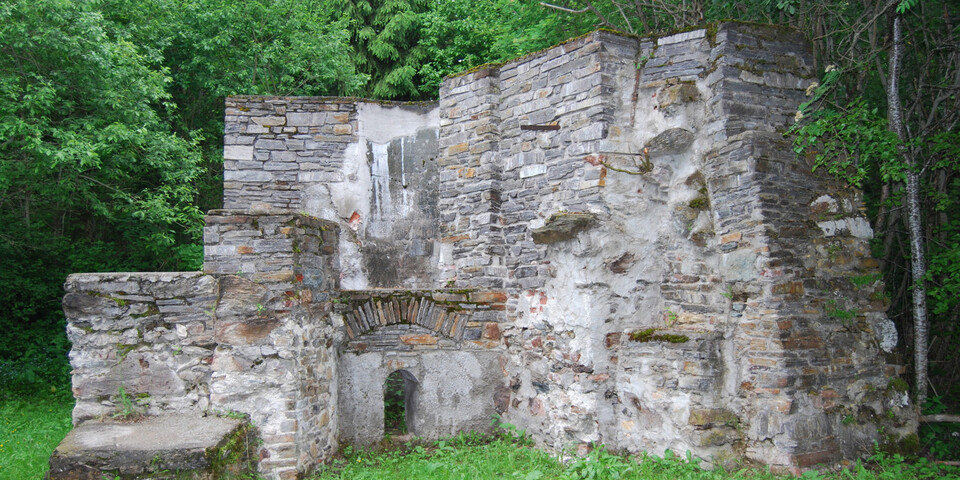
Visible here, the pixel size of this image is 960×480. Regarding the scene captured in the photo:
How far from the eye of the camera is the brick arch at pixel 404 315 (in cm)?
580

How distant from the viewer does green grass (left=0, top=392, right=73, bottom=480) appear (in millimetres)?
5220

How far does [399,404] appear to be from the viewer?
7.95m

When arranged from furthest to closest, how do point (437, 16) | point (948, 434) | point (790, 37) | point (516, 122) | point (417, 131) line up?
point (437, 16) < point (417, 131) < point (516, 122) < point (948, 434) < point (790, 37)

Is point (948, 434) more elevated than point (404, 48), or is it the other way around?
point (404, 48)

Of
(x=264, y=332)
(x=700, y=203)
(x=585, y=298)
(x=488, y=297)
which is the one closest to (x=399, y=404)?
(x=488, y=297)

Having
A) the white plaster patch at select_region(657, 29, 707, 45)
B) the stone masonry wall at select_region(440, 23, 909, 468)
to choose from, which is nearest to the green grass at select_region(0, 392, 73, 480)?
the stone masonry wall at select_region(440, 23, 909, 468)

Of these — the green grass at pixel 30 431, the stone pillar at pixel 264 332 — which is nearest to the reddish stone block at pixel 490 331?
the stone pillar at pixel 264 332

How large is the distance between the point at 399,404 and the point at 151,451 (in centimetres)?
403

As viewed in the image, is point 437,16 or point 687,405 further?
point 437,16

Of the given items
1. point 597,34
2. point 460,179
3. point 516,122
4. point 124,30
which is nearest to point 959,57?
point 597,34

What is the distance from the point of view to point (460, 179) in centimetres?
642

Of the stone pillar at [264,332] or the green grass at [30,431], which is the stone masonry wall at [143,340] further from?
the green grass at [30,431]

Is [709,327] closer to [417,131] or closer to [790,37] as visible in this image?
[790,37]

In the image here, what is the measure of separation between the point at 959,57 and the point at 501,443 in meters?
5.40
